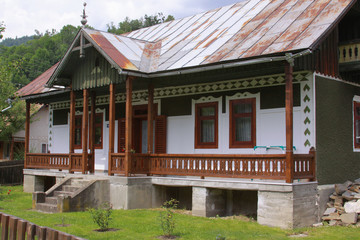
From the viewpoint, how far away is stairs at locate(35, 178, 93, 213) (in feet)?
47.4

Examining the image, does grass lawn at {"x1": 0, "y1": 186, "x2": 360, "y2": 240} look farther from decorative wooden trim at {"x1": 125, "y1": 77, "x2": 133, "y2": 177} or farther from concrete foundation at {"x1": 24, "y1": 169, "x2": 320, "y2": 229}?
decorative wooden trim at {"x1": 125, "y1": 77, "x2": 133, "y2": 177}

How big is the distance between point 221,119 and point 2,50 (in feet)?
236

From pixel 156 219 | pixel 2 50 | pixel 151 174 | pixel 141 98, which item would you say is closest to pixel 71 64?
pixel 141 98

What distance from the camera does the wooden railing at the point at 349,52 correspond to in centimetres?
1457

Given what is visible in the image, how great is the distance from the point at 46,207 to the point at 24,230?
852cm

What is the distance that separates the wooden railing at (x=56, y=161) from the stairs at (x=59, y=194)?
2.83 ft

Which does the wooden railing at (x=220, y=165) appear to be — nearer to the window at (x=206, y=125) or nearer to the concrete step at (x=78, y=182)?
the concrete step at (x=78, y=182)

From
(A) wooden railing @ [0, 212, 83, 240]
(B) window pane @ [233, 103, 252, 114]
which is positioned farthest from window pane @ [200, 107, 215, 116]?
(A) wooden railing @ [0, 212, 83, 240]

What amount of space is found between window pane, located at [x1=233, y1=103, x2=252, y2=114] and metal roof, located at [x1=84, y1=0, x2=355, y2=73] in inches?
84.0

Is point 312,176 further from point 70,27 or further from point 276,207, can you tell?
point 70,27

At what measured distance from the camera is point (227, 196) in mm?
14984

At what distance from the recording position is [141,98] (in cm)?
1914

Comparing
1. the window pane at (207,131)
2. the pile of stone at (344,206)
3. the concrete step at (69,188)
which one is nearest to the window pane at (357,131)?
the pile of stone at (344,206)

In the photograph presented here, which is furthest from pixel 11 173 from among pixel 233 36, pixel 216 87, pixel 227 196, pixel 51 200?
pixel 233 36
